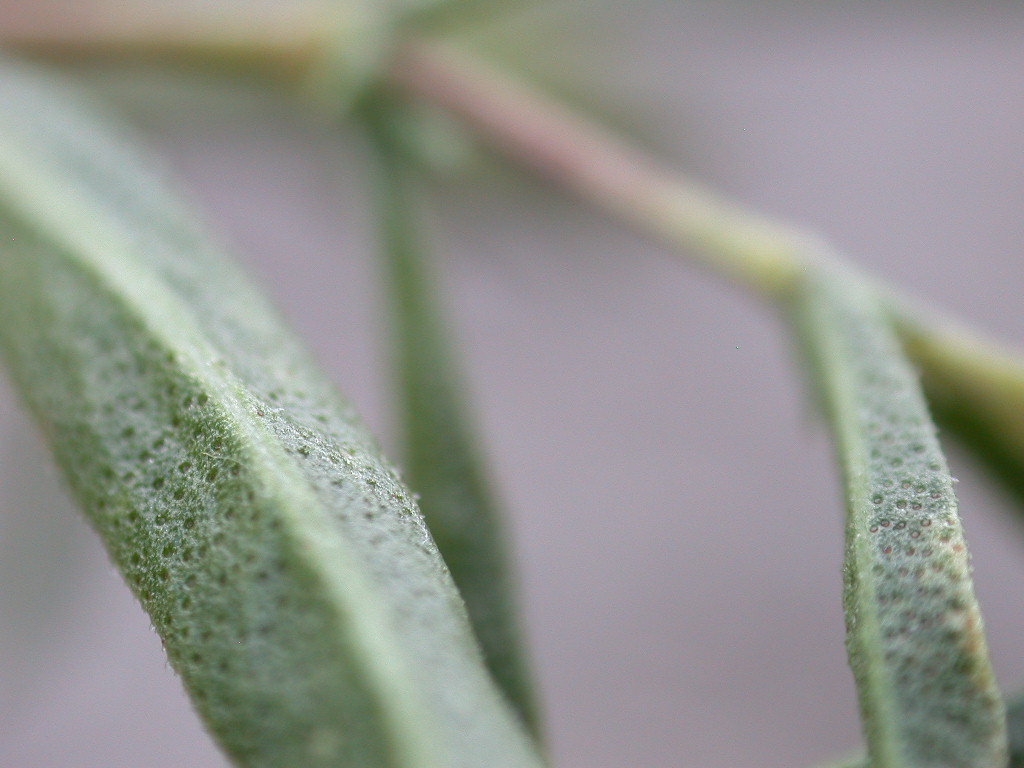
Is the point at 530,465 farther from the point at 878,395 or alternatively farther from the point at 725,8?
the point at 878,395

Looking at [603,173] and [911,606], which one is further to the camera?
[603,173]

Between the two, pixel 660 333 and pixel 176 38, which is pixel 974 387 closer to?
pixel 176 38

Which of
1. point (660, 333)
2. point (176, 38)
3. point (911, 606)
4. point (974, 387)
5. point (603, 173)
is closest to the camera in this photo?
point (911, 606)

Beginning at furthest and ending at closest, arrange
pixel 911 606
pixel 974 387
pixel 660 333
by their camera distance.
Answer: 1. pixel 660 333
2. pixel 974 387
3. pixel 911 606

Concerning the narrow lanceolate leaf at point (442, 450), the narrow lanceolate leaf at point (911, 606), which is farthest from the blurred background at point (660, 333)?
the narrow lanceolate leaf at point (911, 606)

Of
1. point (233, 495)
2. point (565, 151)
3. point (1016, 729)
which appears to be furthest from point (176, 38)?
point (1016, 729)

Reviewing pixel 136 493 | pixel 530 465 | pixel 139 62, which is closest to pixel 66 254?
pixel 136 493

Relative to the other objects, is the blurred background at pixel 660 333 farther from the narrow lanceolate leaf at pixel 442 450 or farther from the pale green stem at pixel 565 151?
the narrow lanceolate leaf at pixel 442 450
